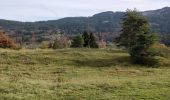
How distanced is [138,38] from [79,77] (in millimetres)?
15215

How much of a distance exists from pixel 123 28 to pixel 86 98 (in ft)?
99.8

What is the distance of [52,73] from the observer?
32.2m

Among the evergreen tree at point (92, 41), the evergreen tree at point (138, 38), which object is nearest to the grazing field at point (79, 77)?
the evergreen tree at point (138, 38)

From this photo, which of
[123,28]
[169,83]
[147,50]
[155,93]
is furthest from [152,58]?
[155,93]

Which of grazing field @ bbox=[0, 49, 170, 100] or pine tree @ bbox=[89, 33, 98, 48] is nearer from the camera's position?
grazing field @ bbox=[0, 49, 170, 100]

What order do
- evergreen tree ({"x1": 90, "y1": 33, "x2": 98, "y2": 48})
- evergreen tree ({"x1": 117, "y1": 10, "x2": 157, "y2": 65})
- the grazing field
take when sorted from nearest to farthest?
the grazing field, evergreen tree ({"x1": 117, "y1": 10, "x2": 157, "y2": 65}), evergreen tree ({"x1": 90, "y1": 33, "x2": 98, "y2": 48})

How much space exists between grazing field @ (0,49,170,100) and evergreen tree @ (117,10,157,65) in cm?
128

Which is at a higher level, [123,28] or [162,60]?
[123,28]

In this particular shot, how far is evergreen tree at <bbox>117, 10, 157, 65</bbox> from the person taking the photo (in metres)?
42.0

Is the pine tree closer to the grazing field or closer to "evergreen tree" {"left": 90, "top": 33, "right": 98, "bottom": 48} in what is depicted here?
"evergreen tree" {"left": 90, "top": 33, "right": 98, "bottom": 48}

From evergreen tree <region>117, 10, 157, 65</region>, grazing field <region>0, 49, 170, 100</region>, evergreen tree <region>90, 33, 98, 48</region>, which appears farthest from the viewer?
evergreen tree <region>90, 33, 98, 48</region>

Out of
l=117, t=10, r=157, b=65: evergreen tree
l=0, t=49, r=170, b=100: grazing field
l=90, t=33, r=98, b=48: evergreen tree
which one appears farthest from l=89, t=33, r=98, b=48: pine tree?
l=0, t=49, r=170, b=100: grazing field

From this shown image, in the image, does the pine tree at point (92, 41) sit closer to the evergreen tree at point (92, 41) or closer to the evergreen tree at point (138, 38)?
the evergreen tree at point (92, 41)

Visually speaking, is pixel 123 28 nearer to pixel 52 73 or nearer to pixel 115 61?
pixel 115 61
